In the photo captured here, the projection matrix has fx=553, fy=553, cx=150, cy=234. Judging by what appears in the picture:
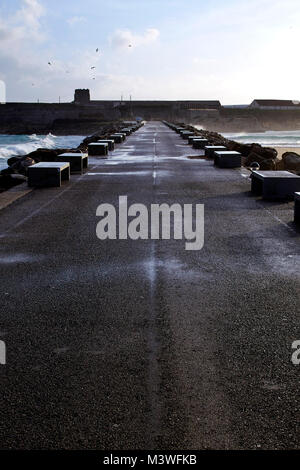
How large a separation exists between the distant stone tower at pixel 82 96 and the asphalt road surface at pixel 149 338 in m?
151

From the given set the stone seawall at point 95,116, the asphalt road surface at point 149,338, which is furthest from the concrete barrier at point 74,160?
the stone seawall at point 95,116

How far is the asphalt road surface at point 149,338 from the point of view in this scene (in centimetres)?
365

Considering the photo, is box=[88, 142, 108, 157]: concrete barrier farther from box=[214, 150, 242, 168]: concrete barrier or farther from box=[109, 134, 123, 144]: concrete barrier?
box=[109, 134, 123, 144]: concrete barrier

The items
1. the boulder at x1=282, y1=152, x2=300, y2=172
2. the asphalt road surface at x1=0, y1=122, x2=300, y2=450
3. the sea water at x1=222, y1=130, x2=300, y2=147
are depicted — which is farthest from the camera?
the sea water at x1=222, y1=130, x2=300, y2=147

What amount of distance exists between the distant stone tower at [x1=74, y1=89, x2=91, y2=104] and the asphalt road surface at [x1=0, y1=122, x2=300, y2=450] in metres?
151

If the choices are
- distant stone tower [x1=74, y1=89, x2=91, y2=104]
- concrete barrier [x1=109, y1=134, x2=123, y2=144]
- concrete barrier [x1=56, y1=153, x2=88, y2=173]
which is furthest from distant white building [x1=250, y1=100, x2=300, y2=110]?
concrete barrier [x1=56, y1=153, x2=88, y2=173]

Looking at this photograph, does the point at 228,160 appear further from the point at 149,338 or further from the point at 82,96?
the point at 82,96

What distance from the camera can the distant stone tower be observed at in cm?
15512

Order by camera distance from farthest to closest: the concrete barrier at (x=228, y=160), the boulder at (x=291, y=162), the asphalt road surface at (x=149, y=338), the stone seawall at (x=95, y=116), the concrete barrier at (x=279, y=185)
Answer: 1. the stone seawall at (x=95, y=116)
2. the boulder at (x=291, y=162)
3. the concrete barrier at (x=228, y=160)
4. the concrete barrier at (x=279, y=185)
5. the asphalt road surface at (x=149, y=338)

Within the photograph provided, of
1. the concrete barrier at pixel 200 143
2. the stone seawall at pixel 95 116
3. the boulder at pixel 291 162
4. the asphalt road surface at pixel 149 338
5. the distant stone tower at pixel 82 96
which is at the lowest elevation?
the asphalt road surface at pixel 149 338

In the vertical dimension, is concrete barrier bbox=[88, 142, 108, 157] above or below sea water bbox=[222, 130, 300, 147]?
above

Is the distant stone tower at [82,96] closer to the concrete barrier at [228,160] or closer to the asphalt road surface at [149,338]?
the concrete barrier at [228,160]
